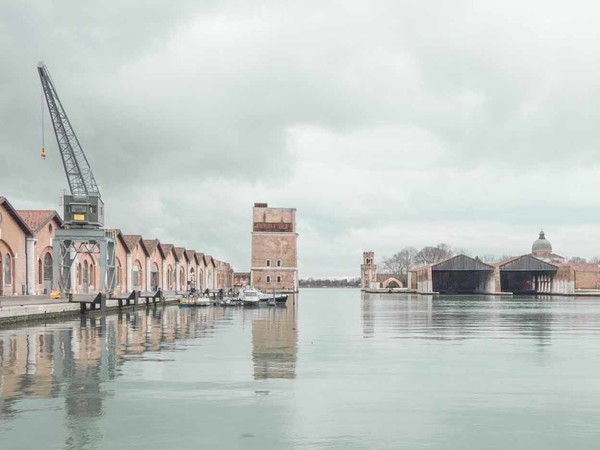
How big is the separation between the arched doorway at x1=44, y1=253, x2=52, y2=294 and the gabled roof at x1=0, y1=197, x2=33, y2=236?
569 centimetres

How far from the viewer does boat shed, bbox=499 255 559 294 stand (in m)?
120

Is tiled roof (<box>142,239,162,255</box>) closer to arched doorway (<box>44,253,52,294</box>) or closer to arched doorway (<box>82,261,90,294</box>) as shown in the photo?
arched doorway (<box>82,261,90,294</box>)

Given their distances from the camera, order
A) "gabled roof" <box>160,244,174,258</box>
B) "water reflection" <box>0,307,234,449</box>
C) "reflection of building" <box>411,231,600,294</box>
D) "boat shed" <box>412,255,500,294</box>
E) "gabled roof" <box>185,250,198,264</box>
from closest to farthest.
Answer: "water reflection" <box>0,307,234,449</box> → "gabled roof" <box>160,244,174,258</box> → "gabled roof" <box>185,250,198,264</box> → "boat shed" <box>412,255,500,294</box> → "reflection of building" <box>411,231,600,294</box>

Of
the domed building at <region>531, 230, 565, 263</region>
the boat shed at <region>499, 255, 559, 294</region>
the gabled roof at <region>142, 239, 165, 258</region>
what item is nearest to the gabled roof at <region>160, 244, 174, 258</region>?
the gabled roof at <region>142, 239, 165, 258</region>

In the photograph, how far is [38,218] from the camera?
204 ft

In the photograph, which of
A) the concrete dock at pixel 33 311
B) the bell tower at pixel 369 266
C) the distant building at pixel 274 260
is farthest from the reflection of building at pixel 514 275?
the concrete dock at pixel 33 311

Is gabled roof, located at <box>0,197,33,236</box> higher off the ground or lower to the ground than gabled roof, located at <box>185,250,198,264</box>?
higher

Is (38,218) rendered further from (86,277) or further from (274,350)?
(274,350)

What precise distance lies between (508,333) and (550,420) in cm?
2181

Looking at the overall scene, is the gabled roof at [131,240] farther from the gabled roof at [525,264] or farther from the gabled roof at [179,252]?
the gabled roof at [525,264]

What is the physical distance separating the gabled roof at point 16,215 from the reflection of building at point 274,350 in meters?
23.9

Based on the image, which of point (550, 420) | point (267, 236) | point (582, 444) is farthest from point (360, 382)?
point (267, 236)

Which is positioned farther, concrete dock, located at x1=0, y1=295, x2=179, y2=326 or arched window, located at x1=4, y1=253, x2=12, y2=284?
arched window, located at x1=4, y1=253, x2=12, y2=284

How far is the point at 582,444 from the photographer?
12.5 m
